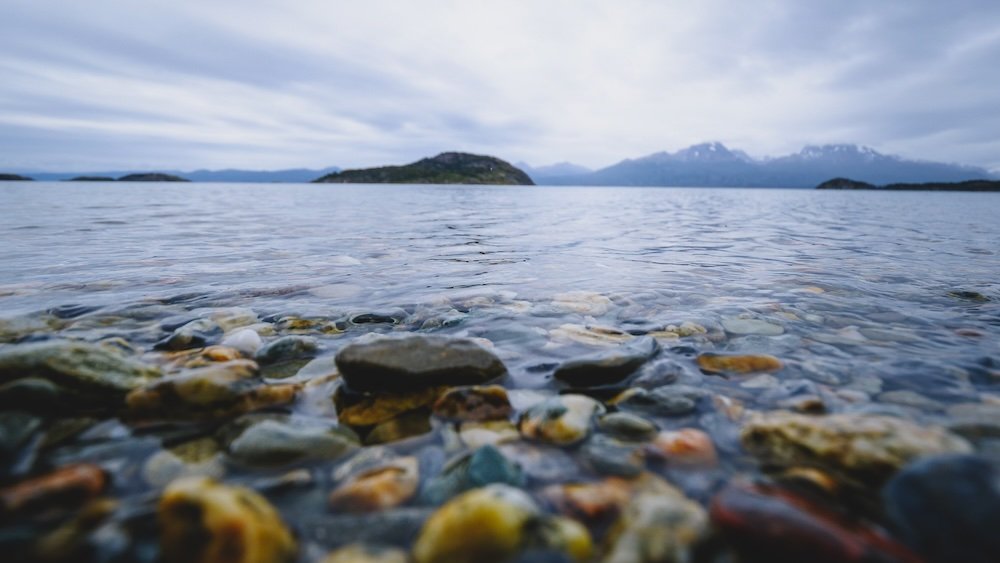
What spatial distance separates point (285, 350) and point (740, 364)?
4705 millimetres

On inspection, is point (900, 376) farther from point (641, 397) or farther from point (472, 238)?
point (472, 238)

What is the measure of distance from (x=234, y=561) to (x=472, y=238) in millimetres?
14692

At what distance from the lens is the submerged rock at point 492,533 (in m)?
1.95

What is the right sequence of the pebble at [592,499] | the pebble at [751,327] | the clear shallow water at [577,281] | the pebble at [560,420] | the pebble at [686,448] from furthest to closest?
the clear shallow water at [577,281] → the pebble at [751,327] → the pebble at [560,420] → the pebble at [686,448] → the pebble at [592,499]

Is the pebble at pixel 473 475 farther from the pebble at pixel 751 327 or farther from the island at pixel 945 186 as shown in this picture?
the island at pixel 945 186

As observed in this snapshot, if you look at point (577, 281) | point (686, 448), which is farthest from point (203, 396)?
point (577, 281)

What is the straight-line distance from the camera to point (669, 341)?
521 centimetres

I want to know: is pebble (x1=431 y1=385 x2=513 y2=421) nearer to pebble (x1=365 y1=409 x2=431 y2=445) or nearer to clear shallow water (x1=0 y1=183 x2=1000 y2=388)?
pebble (x1=365 y1=409 x2=431 y2=445)

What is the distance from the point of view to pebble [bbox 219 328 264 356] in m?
4.80

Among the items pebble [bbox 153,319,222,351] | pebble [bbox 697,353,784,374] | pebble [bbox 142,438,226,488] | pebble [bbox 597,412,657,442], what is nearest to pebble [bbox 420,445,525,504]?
pebble [bbox 597,412,657,442]

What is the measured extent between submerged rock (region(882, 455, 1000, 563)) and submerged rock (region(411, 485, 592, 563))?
4.96 ft

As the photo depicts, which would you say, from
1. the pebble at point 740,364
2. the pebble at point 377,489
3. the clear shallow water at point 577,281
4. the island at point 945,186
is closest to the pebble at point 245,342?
the clear shallow water at point 577,281

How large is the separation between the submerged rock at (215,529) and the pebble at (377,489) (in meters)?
0.40

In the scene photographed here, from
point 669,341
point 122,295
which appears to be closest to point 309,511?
point 669,341
